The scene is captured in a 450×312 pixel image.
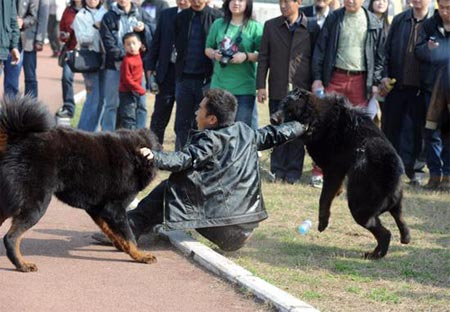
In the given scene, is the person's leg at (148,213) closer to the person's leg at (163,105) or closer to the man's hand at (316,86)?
the man's hand at (316,86)

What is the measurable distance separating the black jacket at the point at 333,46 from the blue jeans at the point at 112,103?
296cm

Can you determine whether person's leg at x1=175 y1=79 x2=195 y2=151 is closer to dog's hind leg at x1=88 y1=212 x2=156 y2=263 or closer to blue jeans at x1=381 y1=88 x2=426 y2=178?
blue jeans at x1=381 y1=88 x2=426 y2=178

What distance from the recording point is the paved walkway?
21.3 feet

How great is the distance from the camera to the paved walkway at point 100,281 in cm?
648

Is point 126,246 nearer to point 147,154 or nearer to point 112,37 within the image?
point 147,154

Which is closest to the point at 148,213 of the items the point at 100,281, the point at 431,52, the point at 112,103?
the point at 100,281

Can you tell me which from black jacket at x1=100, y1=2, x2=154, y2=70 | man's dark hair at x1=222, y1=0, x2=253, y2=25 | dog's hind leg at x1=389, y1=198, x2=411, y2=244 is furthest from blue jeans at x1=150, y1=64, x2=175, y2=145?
dog's hind leg at x1=389, y1=198, x2=411, y2=244

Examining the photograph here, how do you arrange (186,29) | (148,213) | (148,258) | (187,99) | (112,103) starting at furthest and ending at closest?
(112,103) < (186,29) < (187,99) < (148,213) < (148,258)

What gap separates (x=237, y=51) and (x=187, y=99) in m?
0.99

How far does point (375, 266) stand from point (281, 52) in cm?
413

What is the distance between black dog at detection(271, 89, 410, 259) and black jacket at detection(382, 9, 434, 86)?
3.54 meters

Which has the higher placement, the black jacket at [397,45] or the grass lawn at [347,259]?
the black jacket at [397,45]

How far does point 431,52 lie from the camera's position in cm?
1123

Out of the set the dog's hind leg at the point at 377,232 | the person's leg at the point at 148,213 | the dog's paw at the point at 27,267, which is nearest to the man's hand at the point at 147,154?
the person's leg at the point at 148,213
